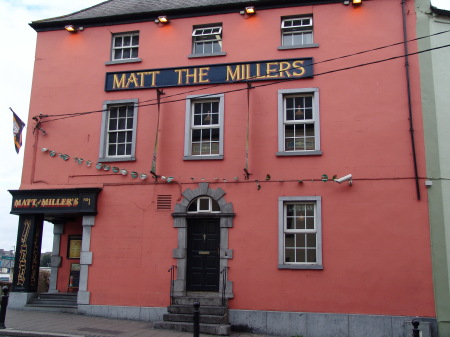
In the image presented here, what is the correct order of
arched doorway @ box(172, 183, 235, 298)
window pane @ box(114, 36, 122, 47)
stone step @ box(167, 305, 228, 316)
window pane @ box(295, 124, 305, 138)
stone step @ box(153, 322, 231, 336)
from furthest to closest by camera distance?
1. window pane @ box(114, 36, 122, 47)
2. window pane @ box(295, 124, 305, 138)
3. arched doorway @ box(172, 183, 235, 298)
4. stone step @ box(167, 305, 228, 316)
5. stone step @ box(153, 322, 231, 336)

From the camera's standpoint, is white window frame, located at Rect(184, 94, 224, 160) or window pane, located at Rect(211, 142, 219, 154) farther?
window pane, located at Rect(211, 142, 219, 154)

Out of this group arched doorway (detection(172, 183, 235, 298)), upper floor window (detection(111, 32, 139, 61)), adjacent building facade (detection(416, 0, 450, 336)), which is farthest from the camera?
upper floor window (detection(111, 32, 139, 61))

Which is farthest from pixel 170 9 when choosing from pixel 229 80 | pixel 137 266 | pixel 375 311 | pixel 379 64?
pixel 375 311

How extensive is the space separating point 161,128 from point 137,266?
4.11m

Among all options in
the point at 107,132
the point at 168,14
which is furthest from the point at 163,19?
the point at 107,132

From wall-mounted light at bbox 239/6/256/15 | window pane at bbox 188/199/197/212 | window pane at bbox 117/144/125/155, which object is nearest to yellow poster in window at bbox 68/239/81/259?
window pane at bbox 117/144/125/155

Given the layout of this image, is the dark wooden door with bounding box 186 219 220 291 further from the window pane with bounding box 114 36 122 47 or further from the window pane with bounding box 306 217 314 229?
the window pane with bounding box 114 36 122 47

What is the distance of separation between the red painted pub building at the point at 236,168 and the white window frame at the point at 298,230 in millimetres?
38

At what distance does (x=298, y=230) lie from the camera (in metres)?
12.4

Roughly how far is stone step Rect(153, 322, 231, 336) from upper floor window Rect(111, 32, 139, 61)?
8237 mm

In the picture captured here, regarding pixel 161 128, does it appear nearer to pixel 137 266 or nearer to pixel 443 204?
pixel 137 266

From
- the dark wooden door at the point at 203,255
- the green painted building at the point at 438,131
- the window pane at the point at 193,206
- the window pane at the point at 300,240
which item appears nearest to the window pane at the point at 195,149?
the window pane at the point at 193,206

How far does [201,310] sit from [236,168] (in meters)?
3.97

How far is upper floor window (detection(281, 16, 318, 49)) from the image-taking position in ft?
44.5
